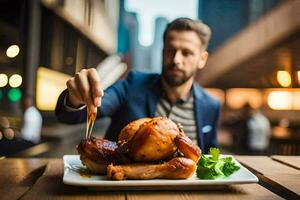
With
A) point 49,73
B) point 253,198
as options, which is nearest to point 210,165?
point 253,198

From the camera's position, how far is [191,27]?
5.83 ft

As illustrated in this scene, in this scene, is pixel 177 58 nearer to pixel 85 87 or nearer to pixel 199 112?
pixel 199 112

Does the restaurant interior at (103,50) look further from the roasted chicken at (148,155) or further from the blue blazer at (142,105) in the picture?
the roasted chicken at (148,155)

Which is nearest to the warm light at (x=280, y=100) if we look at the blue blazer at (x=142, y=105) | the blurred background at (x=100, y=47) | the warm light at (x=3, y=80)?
the blurred background at (x=100, y=47)

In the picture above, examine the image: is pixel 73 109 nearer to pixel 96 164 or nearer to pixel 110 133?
pixel 96 164

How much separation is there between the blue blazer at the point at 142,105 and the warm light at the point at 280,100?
476 cm

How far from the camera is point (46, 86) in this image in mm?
3586

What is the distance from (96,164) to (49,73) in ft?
9.48

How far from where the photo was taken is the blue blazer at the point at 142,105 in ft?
5.81

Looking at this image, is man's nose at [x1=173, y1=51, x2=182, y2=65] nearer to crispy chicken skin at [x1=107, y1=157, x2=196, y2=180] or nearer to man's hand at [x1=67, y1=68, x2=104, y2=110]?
man's hand at [x1=67, y1=68, x2=104, y2=110]

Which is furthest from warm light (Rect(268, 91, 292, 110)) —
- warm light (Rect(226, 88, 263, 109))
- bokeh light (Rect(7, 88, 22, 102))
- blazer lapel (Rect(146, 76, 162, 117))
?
blazer lapel (Rect(146, 76, 162, 117))

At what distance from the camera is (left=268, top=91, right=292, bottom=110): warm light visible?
6.36 metres

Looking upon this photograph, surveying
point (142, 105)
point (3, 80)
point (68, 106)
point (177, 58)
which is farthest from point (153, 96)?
point (3, 80)

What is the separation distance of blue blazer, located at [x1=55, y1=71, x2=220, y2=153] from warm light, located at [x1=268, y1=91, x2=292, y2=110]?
4.76m
